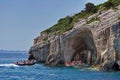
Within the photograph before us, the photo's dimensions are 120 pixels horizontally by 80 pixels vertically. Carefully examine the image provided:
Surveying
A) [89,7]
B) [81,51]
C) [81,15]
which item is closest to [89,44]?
[81,51]

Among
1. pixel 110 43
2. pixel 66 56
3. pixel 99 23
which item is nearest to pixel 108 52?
pixel 110 43

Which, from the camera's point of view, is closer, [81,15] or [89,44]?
[89,44]

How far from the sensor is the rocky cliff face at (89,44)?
81.4 m

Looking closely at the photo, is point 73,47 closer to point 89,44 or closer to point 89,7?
point 89,44

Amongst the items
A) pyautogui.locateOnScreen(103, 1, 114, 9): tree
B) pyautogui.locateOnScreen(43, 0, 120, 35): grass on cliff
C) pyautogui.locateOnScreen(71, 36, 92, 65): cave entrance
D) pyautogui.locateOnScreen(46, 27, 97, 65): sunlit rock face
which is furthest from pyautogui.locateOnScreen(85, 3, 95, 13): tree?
pyautogui.locateOnScreen(46, 27, 97, 65): sunlit rock face

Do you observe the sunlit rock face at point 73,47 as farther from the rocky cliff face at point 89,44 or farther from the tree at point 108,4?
the tree at point 108,4

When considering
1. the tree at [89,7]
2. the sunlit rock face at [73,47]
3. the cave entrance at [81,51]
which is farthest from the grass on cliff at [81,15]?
the cave entrance at [81,51]

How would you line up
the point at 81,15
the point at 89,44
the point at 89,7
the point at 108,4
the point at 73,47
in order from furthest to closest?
the point at 89,7
the point at 81,15
the point at 73,47
the point at 108,4
the point at 89,44

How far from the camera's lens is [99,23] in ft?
290

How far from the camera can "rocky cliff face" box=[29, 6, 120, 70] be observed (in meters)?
81.4

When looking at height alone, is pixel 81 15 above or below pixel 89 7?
below

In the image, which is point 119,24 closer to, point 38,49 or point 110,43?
point 110,43

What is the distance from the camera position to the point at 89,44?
99688mm

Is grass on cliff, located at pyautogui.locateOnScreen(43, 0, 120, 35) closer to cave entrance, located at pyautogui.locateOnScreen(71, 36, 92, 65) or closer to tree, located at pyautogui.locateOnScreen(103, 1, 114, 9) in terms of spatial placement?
tree, located at pyautogui.locateOnScreen(103, 1, 114, 9)
